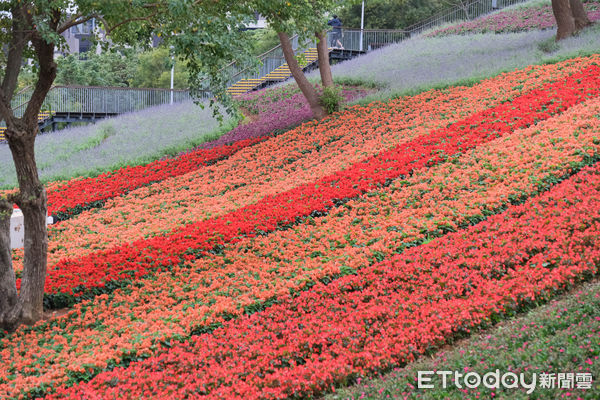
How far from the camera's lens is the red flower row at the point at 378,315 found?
6227mm

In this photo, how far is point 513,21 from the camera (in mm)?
31625

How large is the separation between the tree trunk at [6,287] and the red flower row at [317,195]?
2.27 ft

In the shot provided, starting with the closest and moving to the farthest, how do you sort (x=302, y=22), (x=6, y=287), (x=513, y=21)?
1. (x=6, y=287)
2. (x=302, y=22)
3. (x=513, y=21)

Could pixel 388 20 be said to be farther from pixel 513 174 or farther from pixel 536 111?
pixel 513 174

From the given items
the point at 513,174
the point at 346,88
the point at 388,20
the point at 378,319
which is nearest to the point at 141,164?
the point at 346,88

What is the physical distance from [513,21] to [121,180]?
2340 cm

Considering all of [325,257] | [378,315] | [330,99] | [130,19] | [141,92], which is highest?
[130,19]

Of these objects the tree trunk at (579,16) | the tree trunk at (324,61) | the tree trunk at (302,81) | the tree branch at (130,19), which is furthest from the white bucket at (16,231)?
the tree trunk at (579,16)

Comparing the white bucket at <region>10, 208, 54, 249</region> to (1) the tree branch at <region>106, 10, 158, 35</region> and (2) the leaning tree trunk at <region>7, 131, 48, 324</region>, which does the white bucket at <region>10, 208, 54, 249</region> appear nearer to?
(2) the leaning tree trunk at <region>7, 131, 48, 324</region>

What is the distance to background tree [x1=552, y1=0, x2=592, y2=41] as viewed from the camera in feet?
68.1

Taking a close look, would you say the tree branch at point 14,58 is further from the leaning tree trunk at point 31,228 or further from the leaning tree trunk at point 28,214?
the leaning tree trunk at point 31,228

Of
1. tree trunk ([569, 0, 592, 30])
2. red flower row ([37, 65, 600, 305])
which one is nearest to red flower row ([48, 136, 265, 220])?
red flower row ([37, 65, 600, 305])

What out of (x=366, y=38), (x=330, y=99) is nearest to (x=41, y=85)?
(x=330, y=99)

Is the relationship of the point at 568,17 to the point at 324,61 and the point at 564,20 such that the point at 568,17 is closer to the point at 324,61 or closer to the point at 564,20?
the point at 564,20
